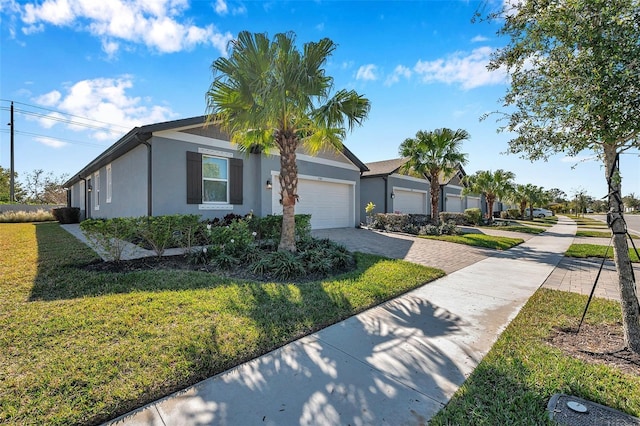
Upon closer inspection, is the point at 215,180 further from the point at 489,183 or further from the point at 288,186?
the point at 489,183

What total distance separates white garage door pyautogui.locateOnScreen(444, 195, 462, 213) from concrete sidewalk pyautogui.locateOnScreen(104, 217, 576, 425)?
77.8 ft

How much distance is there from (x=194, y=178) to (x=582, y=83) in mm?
9763

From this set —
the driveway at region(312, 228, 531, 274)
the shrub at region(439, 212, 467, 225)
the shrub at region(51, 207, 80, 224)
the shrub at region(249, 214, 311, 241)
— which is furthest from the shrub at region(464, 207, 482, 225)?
the shrub at region(51, 207, 80, 224)

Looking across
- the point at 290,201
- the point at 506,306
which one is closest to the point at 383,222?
the point at 290,201

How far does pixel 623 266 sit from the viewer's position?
3.09 m

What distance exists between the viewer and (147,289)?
457 centimetres

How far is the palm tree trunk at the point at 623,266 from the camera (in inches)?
118

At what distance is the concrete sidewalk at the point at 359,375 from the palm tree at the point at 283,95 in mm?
3823

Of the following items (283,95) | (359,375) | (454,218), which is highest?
(283,95)

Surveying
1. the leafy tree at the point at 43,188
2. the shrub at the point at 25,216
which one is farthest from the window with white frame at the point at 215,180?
the leafy tree at the point at 43,188

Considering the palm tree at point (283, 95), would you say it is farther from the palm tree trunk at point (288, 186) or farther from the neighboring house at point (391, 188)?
the neighboring house at point (391, 188)

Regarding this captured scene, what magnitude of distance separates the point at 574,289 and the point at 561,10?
4.97m

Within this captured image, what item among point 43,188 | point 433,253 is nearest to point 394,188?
point 433,253

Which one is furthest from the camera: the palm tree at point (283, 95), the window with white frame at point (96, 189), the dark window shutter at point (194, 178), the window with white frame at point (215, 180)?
the window with white frame at point (96, 189)
